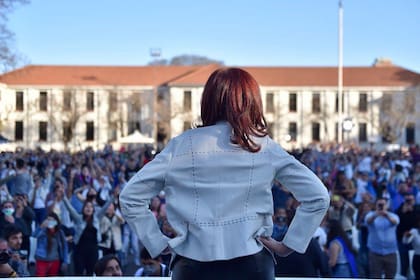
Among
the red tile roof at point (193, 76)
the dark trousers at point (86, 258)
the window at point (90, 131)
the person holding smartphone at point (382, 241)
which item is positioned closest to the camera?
the person holding smartphone at point (382, 241)

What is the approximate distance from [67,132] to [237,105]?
7303 centimetres

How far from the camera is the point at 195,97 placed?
2864 inches

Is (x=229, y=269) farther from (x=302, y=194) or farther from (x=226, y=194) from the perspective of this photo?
(x=302, y=194)

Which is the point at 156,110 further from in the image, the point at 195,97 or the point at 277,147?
the point at 277,147

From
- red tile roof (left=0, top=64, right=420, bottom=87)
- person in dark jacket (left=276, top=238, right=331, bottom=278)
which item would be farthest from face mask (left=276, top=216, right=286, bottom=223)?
red tile roof (left=0, top=64, right=420, bottom=87)

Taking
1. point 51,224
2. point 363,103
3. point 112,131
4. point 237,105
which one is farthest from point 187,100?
point 237,105

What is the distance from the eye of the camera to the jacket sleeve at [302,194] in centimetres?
220

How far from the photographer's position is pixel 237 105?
2256 millimetres

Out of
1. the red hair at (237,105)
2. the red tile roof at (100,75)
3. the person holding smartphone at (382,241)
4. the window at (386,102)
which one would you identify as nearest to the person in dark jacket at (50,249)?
the person holding smartphone at (382,241)

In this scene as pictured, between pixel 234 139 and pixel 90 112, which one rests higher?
pixel 234 139

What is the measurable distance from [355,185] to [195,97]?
2339 inches

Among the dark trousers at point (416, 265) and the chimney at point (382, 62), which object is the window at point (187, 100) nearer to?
the chimney at point (382, 62)

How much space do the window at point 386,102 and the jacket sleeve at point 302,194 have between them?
2849 inches

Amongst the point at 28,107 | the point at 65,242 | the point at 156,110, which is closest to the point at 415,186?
the point at 65,242
